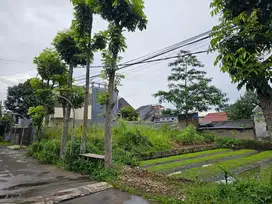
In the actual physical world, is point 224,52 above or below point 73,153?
above

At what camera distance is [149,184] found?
17.7 ft

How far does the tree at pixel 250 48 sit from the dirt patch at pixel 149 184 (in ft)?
10.6

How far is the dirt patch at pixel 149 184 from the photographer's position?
15.5 ft

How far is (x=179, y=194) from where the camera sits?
452 cm

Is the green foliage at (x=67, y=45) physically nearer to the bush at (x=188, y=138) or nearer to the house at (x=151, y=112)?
the bush at (x=188, y=138)

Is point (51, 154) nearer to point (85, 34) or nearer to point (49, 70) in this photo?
point (49, 70)

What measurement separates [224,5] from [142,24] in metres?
4.60

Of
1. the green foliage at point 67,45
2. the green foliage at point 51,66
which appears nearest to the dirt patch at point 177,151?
the green foliage at point 67,45

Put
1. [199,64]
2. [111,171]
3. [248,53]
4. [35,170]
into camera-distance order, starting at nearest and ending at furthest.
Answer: [248,53], [111,171], [35,170], [199,64]

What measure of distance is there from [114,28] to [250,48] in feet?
17.5

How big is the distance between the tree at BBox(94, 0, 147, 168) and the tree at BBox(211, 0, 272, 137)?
4721 millimetres

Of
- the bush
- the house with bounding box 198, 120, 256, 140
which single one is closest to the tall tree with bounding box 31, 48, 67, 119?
the bush

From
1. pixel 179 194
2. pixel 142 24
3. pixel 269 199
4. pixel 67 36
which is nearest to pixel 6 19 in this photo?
pixel 67 36

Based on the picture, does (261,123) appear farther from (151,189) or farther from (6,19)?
(6,19)
